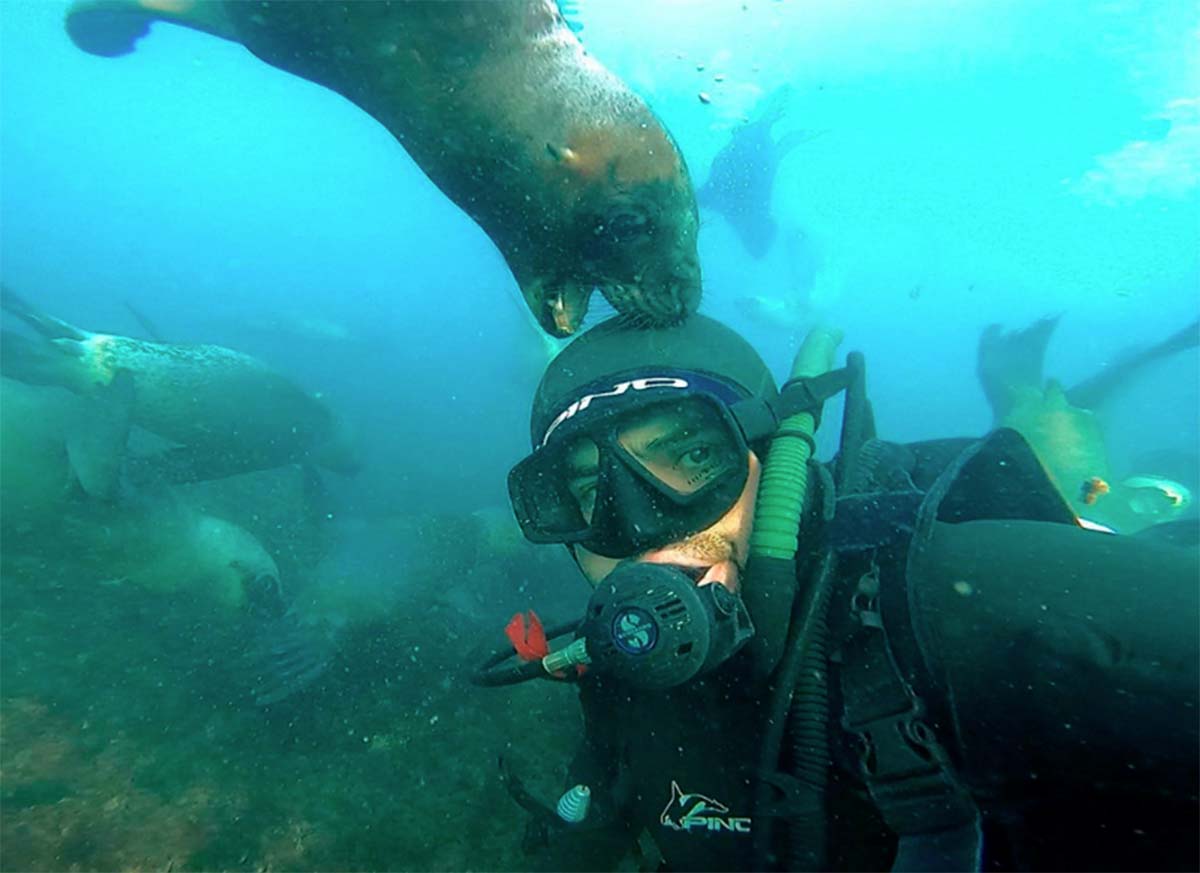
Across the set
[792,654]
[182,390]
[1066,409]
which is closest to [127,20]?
[792,654]

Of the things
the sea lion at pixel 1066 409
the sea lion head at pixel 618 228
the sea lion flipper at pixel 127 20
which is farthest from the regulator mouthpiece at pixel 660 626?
the sea lion at pixel 1066 409

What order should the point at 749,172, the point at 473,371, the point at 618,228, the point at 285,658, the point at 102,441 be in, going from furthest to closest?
the point at 473,371
the point at 749,172
the point at 102,441
the point at 285,658
the point at 618,228

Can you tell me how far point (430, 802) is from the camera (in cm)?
431

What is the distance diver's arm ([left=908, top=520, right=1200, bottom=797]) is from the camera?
135 centimetres

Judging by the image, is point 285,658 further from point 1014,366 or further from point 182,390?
point 1014,366

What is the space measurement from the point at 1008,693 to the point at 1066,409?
449 inches

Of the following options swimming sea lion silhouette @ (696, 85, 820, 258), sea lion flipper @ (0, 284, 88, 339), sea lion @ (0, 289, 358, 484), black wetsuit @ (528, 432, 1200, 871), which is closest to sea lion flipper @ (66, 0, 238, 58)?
black wetsuit @ (528, 432, 1200, 871)

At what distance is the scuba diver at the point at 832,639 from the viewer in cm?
145

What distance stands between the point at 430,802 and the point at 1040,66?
1229 inches

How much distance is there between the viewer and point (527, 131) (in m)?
2.95

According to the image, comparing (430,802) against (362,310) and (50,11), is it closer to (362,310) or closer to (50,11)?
(50,11)

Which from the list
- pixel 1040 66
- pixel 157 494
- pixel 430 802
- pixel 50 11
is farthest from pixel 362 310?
pixel 430 802

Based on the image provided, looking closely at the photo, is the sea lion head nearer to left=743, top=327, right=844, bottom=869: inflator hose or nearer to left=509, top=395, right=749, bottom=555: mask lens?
left=509, top=395, right=749, bottom=555: mask lens

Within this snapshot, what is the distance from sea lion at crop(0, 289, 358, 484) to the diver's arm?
8.69m
